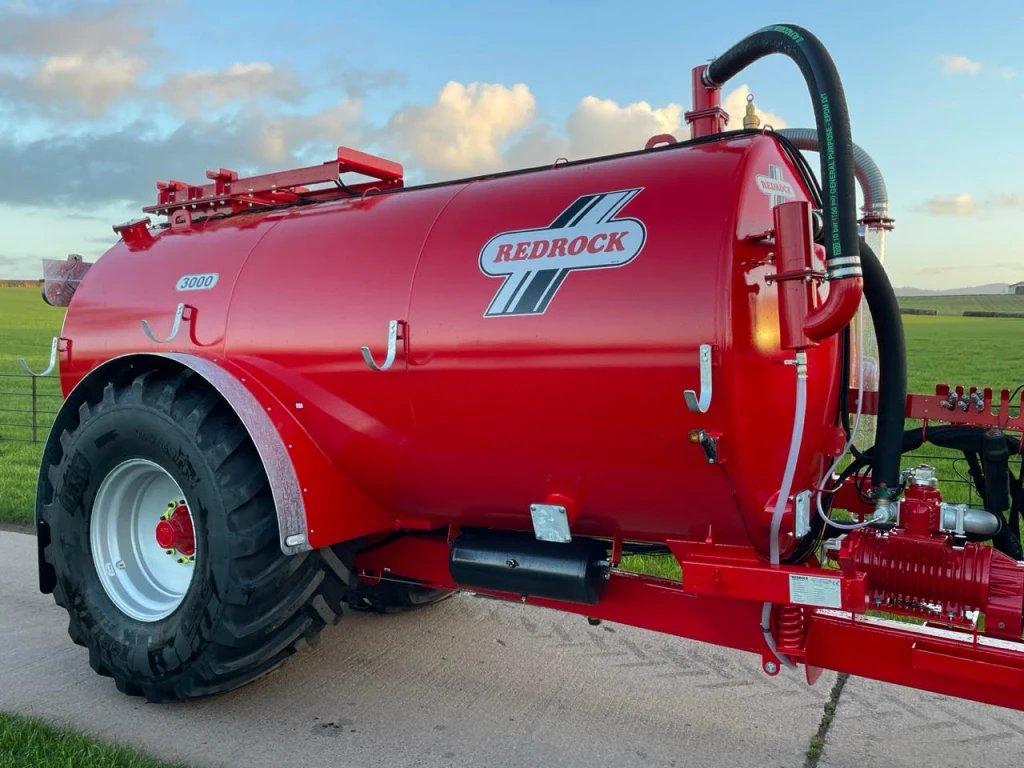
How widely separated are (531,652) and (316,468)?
4.99ft

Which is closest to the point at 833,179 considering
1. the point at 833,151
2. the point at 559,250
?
the point at 833,151

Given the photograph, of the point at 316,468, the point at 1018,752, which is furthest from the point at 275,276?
the point at 1018,752

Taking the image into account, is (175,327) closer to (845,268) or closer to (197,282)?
(197,282)

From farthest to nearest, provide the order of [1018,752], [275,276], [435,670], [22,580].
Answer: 1. [22,580]
2. [435,670]
3. [275,276]
4. [1018,752]

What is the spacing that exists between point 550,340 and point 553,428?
0.31 m

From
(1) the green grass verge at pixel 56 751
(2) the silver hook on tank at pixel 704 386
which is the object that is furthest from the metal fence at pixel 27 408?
(2) the silver hook on tank at pixel 704 386

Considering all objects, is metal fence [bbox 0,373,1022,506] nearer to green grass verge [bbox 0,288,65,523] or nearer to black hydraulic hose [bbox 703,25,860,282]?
green grass verge [bbox 0,288,65,523]

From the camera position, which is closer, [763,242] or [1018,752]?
[763,242]

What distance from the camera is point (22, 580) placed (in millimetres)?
5434

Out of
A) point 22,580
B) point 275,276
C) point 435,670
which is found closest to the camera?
point 275,276

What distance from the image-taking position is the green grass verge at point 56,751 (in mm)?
3127

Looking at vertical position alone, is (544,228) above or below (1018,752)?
above

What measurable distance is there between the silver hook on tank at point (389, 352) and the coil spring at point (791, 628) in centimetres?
165

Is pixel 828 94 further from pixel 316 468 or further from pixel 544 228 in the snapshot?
pixel 316 468
